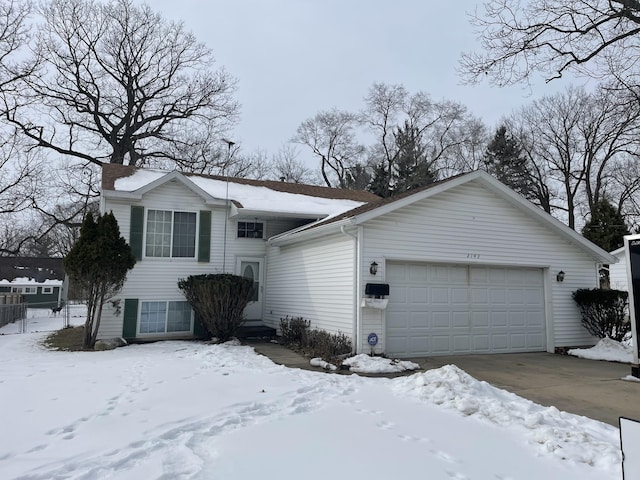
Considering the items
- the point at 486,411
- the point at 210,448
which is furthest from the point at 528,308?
the point at 210,448

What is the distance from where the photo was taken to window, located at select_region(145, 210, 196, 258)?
1202cm

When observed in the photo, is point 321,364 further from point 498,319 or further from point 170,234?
point 170,234

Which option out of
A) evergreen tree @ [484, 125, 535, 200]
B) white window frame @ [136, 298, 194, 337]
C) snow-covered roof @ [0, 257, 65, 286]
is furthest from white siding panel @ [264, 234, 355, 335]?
snow-covered roof @ [0, 257, 65, 286]

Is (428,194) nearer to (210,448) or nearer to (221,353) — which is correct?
(221,353)

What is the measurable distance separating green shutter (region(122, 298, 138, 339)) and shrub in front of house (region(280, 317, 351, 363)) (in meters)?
3.90

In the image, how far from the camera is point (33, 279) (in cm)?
3712

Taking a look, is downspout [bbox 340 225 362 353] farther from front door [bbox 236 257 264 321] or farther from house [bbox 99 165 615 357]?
front door [bbox 236 257 264 321]

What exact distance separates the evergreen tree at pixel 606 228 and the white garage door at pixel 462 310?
16.0 m

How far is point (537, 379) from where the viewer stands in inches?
295

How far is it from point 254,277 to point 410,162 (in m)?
20.1

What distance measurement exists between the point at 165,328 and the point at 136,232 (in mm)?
2751

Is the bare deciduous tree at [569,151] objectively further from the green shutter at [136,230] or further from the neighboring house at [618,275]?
the green shutter at [136,230]

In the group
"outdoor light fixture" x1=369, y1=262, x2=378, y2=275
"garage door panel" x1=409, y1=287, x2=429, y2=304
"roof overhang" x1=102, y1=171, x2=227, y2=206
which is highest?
"roof overhang" x1=102, y1=171, x2=227, y2=206

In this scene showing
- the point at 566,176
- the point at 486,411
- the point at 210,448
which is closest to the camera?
the point at 210,448
